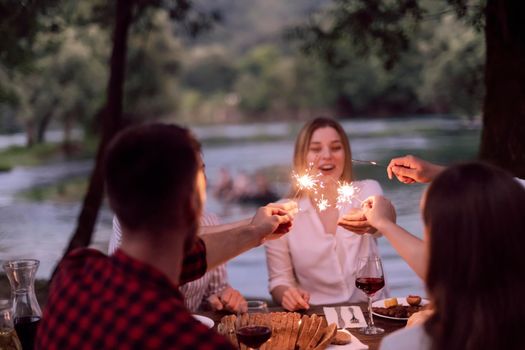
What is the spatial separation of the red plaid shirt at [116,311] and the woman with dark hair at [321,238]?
6.11ft

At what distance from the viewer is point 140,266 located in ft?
4.40

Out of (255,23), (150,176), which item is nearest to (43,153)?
(255,23)

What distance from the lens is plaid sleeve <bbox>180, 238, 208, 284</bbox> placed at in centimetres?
199

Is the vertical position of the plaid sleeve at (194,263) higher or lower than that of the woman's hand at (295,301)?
higher

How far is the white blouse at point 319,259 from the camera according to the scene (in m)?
3.32

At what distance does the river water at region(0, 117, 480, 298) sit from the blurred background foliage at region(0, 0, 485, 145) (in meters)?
0.76

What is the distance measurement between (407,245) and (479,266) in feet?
2.24

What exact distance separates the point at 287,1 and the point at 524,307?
1323 centimetres

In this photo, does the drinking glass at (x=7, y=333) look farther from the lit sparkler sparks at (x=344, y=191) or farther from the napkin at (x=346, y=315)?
the lit sparkler sparks at (x=344, y=191)

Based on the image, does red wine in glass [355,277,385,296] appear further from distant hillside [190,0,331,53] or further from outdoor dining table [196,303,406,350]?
distant hillside [190,0,331,53]

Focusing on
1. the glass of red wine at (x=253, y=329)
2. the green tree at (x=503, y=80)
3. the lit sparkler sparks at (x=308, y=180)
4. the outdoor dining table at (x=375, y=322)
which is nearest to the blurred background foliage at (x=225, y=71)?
the green tree at (x=503, y=80)

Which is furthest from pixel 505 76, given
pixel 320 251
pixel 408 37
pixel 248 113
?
pixel 248 113

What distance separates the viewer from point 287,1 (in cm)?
1390

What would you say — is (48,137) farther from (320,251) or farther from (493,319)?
(493,319)
